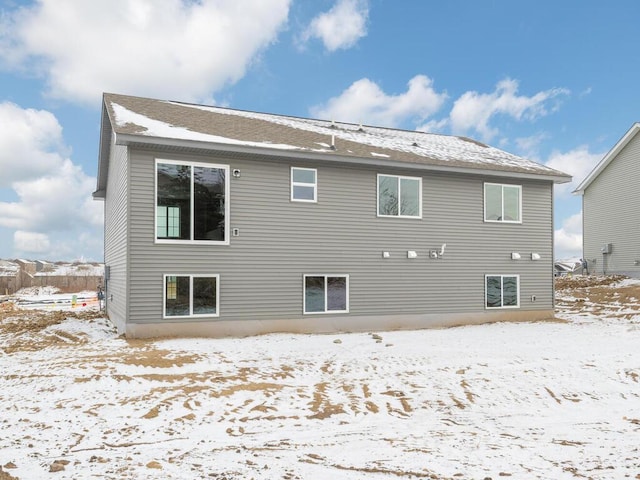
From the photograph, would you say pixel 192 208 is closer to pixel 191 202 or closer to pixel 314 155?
pixel 191 202

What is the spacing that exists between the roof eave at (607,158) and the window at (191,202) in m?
21.8

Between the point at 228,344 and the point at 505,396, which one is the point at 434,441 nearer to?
the point at 505,396

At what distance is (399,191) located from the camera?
48.5ft

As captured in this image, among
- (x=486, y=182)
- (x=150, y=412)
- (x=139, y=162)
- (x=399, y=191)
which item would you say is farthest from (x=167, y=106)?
(x=150, y=412)

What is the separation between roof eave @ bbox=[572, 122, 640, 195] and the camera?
24542 mm

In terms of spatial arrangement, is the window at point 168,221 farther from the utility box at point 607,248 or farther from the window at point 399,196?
the utility box at point 607,248

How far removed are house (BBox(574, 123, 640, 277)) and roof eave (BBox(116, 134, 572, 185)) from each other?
36.8ft

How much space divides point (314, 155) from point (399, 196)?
311cm

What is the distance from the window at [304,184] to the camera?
44.3 feet

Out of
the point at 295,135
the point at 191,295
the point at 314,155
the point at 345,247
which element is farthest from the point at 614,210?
the point at 191,295

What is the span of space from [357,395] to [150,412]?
2.96 m

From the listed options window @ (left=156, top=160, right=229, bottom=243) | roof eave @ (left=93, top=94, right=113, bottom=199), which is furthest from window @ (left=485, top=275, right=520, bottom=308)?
roof eave @ (left=93, top=94, right=113, bottom=199)

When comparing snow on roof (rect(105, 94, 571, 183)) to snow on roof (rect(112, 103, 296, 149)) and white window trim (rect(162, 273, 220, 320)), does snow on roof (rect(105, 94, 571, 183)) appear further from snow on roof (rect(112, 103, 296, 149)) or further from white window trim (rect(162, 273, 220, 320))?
white window trim (rect(162, 273, 220, 320))

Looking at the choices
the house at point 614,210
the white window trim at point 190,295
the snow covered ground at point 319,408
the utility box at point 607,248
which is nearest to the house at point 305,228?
the white window trim at point 190,295
